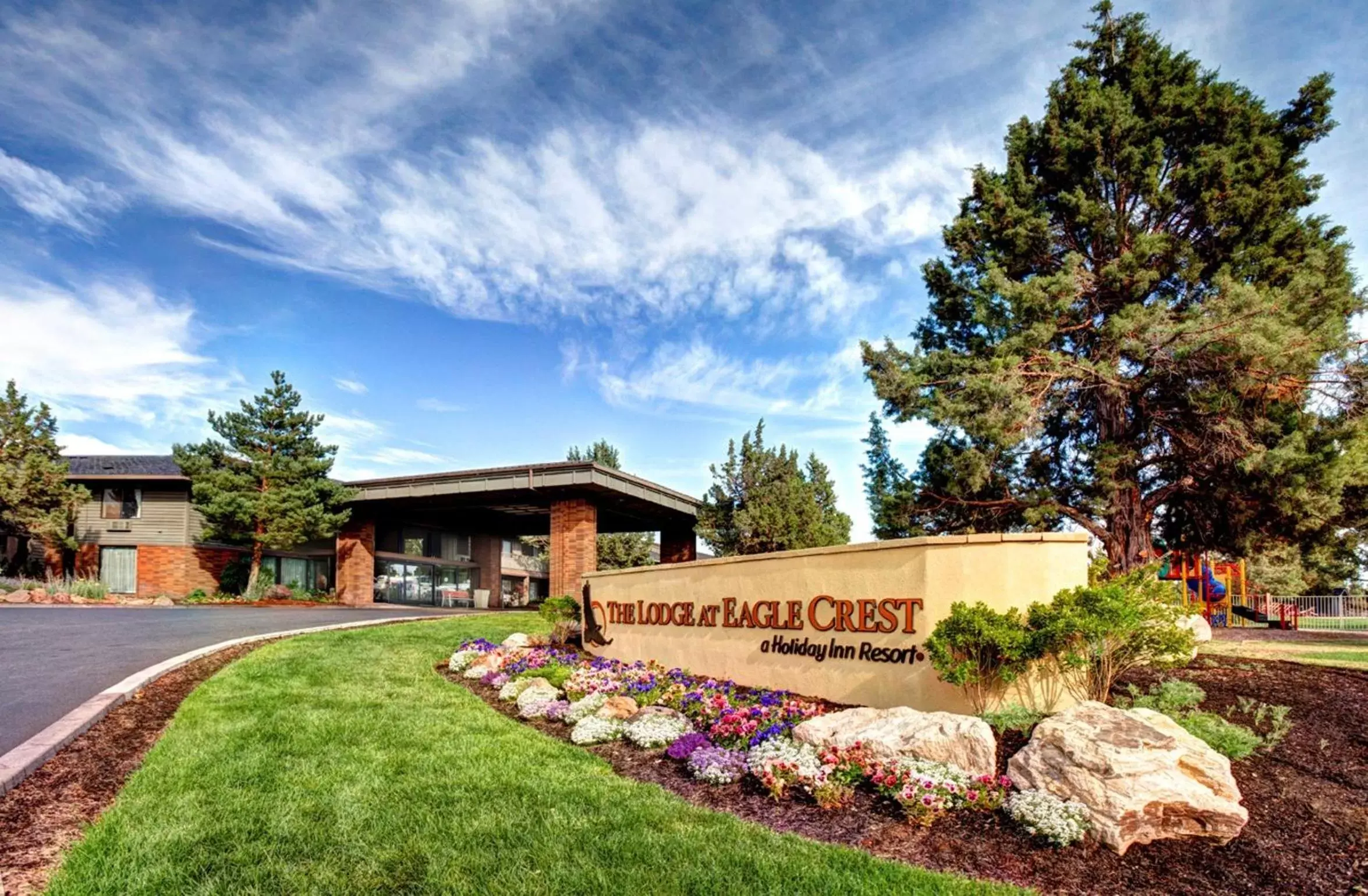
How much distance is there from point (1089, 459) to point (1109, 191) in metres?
5.99

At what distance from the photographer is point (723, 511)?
26.8 meters

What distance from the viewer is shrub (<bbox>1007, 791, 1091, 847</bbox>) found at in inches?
177

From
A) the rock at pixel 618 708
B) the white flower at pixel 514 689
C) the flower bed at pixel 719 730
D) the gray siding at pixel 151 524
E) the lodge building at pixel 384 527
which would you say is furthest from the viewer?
the gray siding at pixel 151 524

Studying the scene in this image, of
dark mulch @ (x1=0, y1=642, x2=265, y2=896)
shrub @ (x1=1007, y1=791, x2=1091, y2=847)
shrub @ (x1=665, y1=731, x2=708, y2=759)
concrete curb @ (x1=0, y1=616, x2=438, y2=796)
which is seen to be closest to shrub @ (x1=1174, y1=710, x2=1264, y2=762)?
shrub @ (x1=1007, y1=791, x2=1091, y2=847)

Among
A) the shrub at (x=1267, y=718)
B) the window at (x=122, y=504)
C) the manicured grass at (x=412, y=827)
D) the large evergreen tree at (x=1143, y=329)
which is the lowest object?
the manicured grass at (x=412, y=827)

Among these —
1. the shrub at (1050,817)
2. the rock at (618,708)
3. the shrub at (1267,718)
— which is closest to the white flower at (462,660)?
the rock at (618,708)

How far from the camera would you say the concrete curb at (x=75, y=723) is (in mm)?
5551

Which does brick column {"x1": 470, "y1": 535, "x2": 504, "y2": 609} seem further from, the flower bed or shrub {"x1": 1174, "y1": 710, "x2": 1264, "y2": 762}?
shrub {"x1": 1174, "y1": 710, "x2": 1264, "y2": 762}

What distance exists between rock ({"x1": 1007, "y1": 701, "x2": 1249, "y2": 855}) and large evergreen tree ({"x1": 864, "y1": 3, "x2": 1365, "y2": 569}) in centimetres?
992

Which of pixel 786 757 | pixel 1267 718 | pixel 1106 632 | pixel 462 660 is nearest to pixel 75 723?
pixel 462 660

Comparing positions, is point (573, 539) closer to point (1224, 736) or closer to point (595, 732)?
point (595, 732)

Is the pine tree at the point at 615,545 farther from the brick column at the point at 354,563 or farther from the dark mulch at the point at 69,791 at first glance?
the dark mulch at the point at 69,791

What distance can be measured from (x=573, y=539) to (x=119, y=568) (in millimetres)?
18553

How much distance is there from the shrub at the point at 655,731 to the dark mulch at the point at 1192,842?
469 mm
